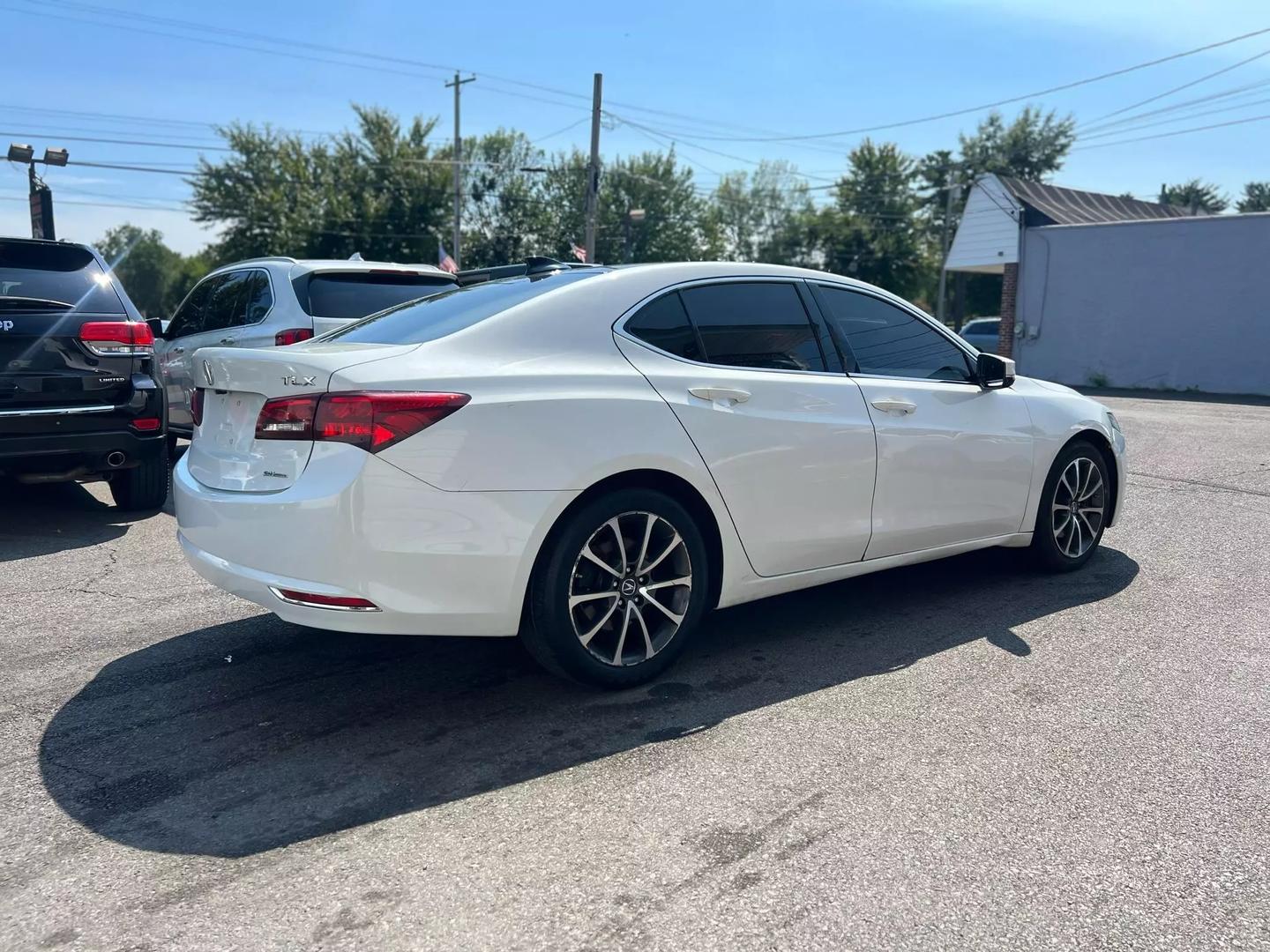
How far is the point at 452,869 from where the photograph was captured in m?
2.63

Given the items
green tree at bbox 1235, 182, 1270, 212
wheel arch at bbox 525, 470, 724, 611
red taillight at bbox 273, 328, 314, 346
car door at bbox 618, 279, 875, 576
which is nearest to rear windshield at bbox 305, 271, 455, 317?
red taillight at bbox 273, 328, 314, 346

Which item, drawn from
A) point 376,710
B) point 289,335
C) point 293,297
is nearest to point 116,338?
point 289,335

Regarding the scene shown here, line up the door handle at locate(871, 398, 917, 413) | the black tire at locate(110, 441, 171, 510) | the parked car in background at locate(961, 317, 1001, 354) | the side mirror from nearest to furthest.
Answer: the door handle at locate(871, 398, 917, 413) → the side mirror → the black tire at locate(110, 441, 171, 510) → the parked car in background at locate(961, 317, 1001, 354)

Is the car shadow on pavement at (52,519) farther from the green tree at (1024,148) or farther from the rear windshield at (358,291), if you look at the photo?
the green tree at (1024,148)

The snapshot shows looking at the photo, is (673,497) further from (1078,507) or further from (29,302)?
(29,302)

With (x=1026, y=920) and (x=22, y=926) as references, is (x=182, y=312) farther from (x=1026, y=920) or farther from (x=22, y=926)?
(x=1026, y=920)

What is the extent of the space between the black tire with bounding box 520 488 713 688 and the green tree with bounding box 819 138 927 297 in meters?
57.9

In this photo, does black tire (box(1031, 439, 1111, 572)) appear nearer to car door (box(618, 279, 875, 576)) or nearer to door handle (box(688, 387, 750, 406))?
car door (box(618, 279, 875, 576))

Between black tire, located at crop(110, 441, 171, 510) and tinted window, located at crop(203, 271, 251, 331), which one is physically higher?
tinted window, located at crop(203, 271, 251, 331)

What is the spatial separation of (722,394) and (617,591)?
871mm

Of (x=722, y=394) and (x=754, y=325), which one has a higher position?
(x=754, y=325)

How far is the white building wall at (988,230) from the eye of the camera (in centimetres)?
2517

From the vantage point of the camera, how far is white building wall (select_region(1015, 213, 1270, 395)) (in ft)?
68.2

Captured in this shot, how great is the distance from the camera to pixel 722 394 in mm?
3955
